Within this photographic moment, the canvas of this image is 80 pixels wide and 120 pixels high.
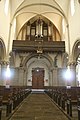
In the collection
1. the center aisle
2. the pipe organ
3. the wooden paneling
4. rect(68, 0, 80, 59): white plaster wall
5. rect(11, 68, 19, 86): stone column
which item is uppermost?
the pipe organ

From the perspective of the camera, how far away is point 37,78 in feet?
80.5

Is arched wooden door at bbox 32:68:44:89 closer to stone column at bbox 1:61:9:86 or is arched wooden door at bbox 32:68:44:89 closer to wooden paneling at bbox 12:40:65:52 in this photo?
wooden paneling at bbox 12:40:65:52

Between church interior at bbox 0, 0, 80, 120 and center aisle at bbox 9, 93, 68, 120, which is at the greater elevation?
church interior at bbox 0, 0, 80, 120

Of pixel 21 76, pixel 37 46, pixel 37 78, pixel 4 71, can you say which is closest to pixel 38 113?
pixel 4 71

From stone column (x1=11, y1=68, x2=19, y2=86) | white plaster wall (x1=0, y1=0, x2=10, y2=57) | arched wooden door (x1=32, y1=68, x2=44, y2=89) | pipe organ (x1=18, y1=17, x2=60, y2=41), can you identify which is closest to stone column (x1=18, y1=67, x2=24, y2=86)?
stone column (x1=11, y1=68, x2=19, y2=86)

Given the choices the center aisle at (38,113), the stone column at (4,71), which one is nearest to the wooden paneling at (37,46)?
the stone column at (4,71)

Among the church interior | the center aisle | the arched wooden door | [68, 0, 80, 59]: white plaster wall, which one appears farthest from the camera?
the arched wooden door

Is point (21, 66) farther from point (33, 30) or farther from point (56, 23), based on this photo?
point (56, 23)

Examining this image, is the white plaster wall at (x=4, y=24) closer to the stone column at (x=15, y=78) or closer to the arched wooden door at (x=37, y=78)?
the stone column at (x=15, y=78)

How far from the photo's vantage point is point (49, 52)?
19.8 meters

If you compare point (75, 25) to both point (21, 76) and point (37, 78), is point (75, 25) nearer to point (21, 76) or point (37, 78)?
point (21, 76)

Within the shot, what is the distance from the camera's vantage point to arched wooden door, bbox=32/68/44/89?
24.5 metres

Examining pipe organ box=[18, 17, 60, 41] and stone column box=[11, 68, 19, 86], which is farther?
pipe organ box=[18, 17, 60, 41]

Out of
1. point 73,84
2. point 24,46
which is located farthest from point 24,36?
point 73,84
